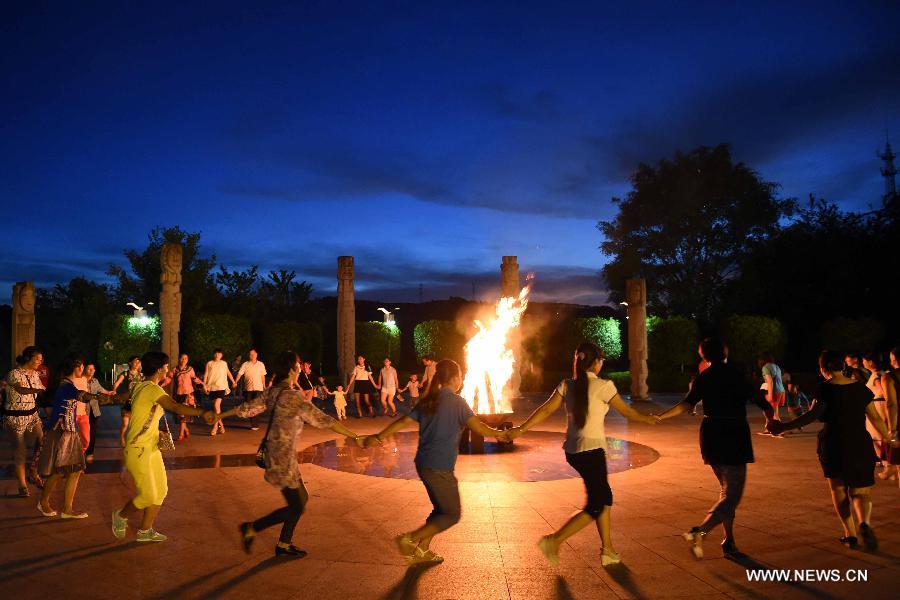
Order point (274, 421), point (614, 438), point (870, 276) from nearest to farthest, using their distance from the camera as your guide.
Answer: point (274, 421) → point (614, 438) → point (870, 276)

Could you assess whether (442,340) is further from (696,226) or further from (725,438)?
(725,438)

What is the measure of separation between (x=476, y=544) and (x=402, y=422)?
1.45 metres

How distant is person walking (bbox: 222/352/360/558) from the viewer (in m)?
5.84

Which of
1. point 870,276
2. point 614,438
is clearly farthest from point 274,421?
point 870,276

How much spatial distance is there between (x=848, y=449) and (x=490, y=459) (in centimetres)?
601

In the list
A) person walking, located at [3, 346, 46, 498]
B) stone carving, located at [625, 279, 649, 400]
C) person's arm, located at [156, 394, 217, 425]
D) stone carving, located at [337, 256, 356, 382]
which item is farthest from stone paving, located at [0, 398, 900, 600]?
stone carving, located at [337, 256, 356, 382]

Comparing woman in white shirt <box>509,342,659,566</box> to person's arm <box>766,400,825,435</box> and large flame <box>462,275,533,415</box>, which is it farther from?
large flame <box>462,275,533,415</box>

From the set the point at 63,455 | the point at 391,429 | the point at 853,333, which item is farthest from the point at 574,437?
the point at 853,333

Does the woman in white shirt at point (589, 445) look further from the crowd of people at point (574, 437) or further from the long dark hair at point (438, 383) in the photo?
the long dark hair at point (438, 383)

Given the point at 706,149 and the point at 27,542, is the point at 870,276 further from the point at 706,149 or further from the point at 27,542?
the point at 27,542

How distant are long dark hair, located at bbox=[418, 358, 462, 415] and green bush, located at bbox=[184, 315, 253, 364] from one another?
2584cm

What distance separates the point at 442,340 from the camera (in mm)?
33844

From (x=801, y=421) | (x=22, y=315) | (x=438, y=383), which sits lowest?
(x=801, y=421)

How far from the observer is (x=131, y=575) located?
550 cm
